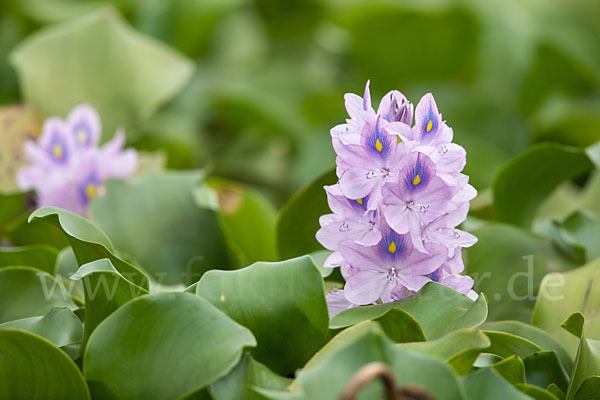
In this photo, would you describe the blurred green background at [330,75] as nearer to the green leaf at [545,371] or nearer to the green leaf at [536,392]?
the green leaf at [545,371]

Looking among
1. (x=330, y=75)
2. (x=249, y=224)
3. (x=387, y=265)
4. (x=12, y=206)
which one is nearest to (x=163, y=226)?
(x=249, y=224)

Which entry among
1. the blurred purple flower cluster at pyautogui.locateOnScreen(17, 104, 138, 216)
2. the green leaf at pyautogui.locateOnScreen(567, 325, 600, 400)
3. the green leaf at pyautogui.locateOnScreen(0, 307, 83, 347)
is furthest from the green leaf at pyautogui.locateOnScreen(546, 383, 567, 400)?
the blurred purple flower cluster at pyautogui.locateOnScreen(17, 104, 138, 216)

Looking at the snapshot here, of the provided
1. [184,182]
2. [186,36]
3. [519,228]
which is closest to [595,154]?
[519,228]

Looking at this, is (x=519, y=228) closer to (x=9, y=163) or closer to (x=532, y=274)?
(x=532, y=274)

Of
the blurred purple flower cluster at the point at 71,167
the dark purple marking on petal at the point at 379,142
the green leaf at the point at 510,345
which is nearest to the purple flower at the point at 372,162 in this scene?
the dark purple marking on petal at the point at 379,142

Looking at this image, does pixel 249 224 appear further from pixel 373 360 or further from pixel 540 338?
pixel 373 360

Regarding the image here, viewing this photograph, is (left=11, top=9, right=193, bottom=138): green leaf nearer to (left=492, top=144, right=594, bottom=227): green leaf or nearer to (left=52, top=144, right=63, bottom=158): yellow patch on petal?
(left=52, top=144, right=63, bottom=158): yellow patch on petal
